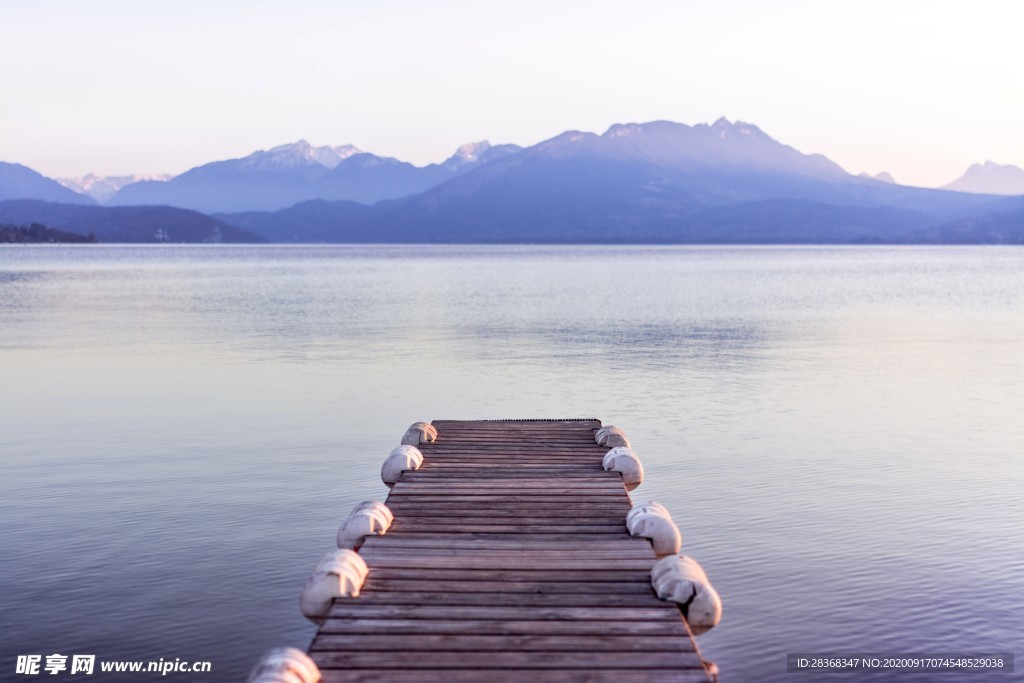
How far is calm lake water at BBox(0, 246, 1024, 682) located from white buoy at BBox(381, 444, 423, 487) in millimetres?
1321

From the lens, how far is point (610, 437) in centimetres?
1827

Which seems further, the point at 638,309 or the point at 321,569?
the point at 638,309

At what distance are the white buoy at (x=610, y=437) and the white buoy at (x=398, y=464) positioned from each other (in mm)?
3364

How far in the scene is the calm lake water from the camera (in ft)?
42.3

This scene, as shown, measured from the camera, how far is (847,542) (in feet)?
51.8

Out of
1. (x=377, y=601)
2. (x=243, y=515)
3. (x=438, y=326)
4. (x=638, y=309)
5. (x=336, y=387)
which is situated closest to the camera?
(x=377, y=601)

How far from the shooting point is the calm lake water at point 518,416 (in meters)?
12.9

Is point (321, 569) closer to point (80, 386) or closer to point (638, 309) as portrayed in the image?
point (80, 386)

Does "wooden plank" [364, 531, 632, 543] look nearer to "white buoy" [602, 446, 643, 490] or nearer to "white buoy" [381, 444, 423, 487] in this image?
"white buoy" [381, 444, 423, 487]

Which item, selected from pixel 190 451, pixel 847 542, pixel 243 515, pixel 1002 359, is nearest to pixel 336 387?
pixel 190 451

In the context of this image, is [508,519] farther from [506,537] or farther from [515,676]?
[515,676]

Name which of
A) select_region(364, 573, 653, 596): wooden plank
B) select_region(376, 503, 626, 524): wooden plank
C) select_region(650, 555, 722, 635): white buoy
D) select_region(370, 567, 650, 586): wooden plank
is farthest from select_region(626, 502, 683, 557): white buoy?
select_region(650, 555, 722, 635): white buoy

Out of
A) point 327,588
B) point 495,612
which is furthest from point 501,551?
point 327,588

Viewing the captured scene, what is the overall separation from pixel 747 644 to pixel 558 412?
15037 mm
